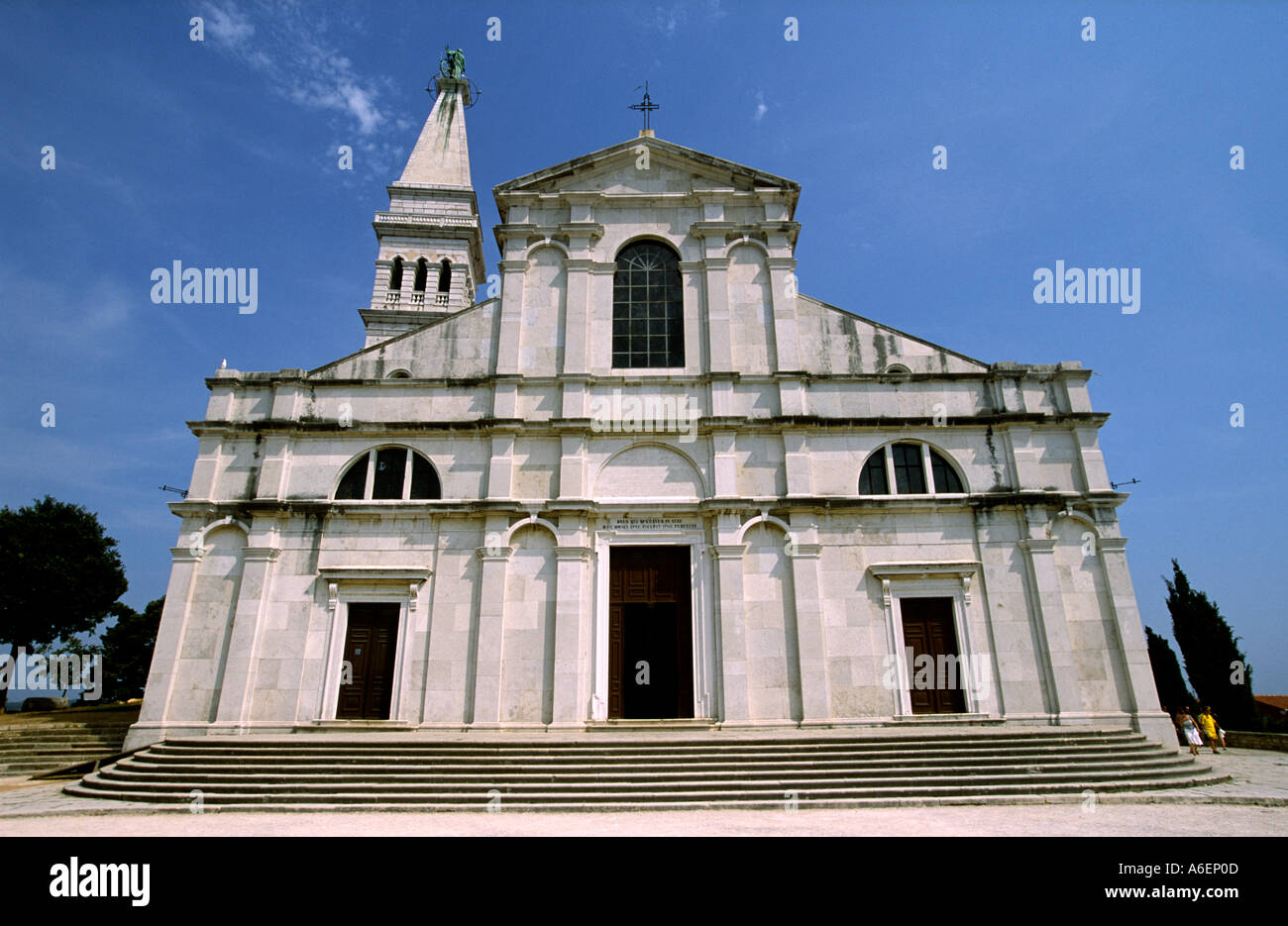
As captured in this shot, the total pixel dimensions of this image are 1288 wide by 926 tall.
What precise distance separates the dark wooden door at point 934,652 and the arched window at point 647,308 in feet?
30.4

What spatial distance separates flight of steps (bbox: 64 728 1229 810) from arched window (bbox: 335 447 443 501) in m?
6.26

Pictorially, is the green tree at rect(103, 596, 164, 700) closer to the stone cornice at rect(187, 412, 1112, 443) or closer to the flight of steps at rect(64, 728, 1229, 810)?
the stone cornice at rect(187, 412, 1112, 443)

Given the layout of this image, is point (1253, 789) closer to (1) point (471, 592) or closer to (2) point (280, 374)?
(1) point (471, 592)

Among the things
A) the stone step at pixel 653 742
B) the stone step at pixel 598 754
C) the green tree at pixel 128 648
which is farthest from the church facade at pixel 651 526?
the green tree at pixel 128 648

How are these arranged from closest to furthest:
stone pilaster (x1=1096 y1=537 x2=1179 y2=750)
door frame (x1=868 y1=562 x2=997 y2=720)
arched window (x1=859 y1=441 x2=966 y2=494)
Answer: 1. stone pilaster (x1=1096 y1=537 x2=1179 y2=750)
2. door frame (x1=868 y1=562 x2=997 y2=720)
3. arched window (x1=859 y1=441 x2=966 y2=494)

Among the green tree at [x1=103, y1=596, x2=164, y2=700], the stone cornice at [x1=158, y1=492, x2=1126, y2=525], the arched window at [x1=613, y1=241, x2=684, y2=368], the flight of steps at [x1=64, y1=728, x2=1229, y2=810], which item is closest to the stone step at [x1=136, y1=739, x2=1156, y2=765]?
the flight of steps at [x1=64, y1=728, x2=1229, y2=810]

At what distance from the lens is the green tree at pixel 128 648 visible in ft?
160

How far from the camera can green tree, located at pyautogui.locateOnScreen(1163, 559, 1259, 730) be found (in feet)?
84.0

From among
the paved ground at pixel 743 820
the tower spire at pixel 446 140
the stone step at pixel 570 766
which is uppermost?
the tower spire at pixel 446 140

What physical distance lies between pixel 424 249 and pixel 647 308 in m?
25.0

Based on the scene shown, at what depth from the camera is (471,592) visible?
17875 millimetres

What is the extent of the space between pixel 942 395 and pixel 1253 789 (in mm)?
10785
